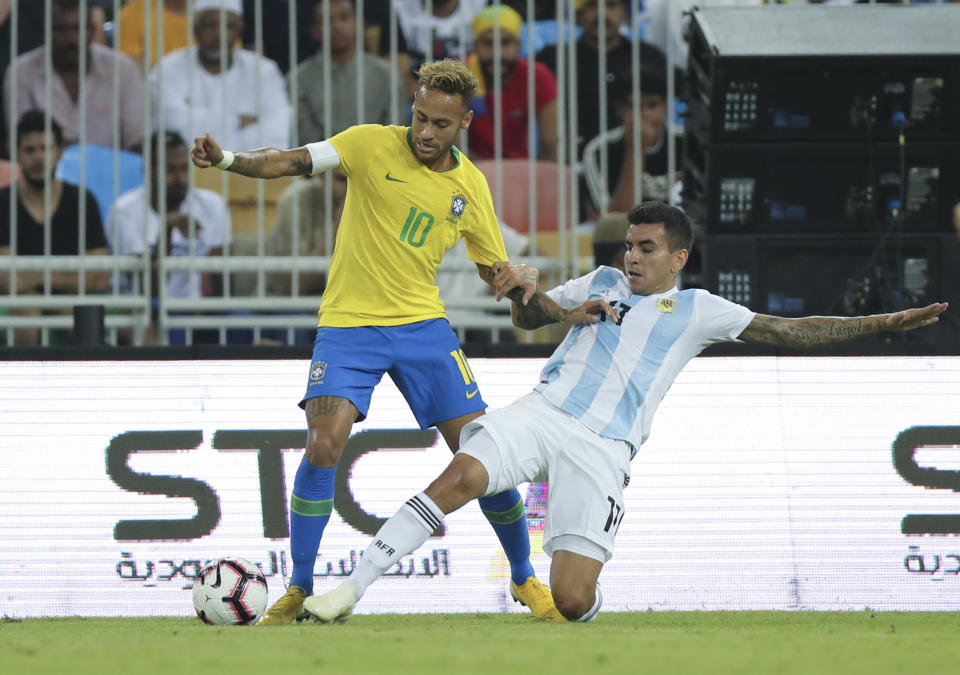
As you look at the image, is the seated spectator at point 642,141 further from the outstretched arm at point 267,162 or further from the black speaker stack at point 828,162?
the outstretched arm at point 267,162

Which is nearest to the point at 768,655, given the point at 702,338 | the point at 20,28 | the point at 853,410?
the point at 702,338

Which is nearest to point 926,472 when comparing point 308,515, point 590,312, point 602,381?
point 602,381

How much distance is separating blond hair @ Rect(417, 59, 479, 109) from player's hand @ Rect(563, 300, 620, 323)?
973 millimetres

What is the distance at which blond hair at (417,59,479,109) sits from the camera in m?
5.49

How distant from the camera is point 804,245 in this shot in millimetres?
7516

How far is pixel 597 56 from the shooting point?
29.2 feet

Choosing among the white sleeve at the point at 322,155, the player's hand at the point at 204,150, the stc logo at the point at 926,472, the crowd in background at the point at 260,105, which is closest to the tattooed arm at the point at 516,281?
the white sleeve at the point at 322,155

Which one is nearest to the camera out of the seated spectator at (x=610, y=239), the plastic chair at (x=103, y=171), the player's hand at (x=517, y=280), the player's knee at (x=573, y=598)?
the player's knee at (x=573, y=598)

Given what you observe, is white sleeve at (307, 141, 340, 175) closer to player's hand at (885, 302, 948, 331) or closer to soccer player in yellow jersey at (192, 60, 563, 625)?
soccer player in yellow jersey at (192, 60, 563, 625)

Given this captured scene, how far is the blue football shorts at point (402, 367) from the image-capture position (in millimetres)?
5527

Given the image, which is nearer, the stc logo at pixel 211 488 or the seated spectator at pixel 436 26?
the stc logo at pixel 211 488

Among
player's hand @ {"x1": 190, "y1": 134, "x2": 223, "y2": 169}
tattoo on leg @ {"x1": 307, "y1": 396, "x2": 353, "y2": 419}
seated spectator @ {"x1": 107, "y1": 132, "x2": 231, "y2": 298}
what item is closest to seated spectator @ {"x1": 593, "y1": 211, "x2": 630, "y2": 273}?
seated spectator @ {"x1": 107, "y1": 132, "x2": 231, "y2": 298}

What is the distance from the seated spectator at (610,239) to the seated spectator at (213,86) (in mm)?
2258

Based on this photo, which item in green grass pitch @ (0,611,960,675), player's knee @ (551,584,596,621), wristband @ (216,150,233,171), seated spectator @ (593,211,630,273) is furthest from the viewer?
seated spectator @ (593,211,630,273)
